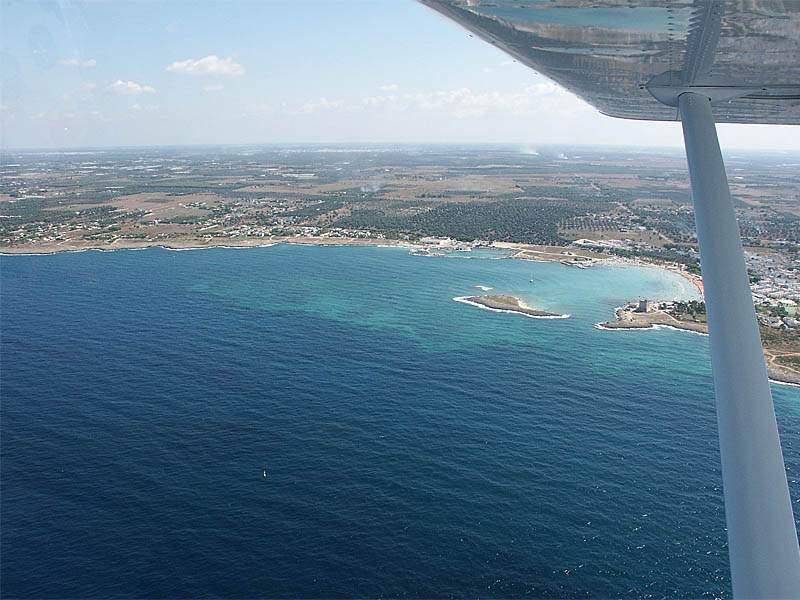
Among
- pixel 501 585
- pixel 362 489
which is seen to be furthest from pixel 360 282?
pixel 501 585

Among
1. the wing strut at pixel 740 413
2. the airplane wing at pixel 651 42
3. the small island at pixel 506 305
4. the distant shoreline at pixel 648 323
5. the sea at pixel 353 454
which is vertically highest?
the airplane wing at pixel 651 42

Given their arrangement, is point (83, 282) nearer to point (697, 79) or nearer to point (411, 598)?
point (411, 598)

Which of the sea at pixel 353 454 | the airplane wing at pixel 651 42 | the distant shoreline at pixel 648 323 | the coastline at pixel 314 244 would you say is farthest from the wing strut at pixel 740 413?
the coastline at pixel 314 244

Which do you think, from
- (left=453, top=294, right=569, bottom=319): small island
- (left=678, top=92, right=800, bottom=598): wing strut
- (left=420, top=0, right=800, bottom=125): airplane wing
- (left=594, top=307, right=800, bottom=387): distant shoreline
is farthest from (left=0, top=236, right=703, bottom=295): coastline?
(left=678, top=92, right=800, bottom=598): wing strut

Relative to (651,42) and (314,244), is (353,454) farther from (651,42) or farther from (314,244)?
(314,244)

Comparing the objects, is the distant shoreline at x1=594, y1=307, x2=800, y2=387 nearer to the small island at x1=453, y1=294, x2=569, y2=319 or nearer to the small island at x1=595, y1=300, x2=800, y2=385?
the small island at x1=595, y1=300, x2=800, y2=385

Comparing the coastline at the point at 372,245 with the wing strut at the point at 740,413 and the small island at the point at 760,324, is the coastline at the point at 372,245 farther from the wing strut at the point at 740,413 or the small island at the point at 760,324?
the wing strut at the point at 740,413
